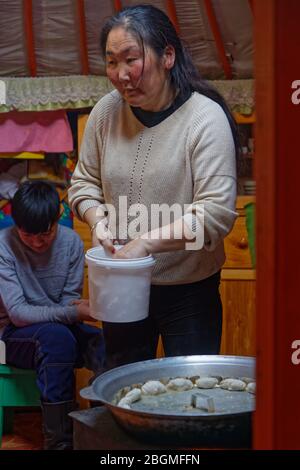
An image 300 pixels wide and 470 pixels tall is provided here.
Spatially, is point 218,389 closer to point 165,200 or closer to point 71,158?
point 165,200

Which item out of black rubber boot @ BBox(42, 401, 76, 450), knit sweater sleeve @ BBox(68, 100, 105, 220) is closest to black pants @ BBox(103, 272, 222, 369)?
knit sweater sleeve @ BBox(68, 100, 105, 220)

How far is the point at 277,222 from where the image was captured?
3.12ft

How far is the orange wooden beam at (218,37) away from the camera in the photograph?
2.74m

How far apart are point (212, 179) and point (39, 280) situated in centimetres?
112

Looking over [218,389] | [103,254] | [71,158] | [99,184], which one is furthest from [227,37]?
[218,389]

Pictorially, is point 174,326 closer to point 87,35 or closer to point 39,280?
point 39,280

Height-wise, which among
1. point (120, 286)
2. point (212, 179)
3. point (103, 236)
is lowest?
point (120, 286)

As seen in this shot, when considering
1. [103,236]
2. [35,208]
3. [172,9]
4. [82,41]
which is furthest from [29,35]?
[103,236]

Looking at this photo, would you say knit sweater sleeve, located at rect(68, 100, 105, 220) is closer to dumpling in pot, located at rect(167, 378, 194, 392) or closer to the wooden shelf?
dumpling in pot, located at rect(167, 378, 194, 392)

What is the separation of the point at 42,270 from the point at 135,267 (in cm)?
102

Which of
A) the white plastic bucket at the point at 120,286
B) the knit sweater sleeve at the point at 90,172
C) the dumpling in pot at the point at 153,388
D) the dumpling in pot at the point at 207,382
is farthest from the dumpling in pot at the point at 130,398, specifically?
the knit sweater sleeve at the point at 90,172

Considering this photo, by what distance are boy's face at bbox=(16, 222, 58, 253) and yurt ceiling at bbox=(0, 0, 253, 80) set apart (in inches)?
31.9

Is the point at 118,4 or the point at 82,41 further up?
the point at 118,4

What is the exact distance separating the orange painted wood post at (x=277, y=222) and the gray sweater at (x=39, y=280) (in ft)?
4.89
